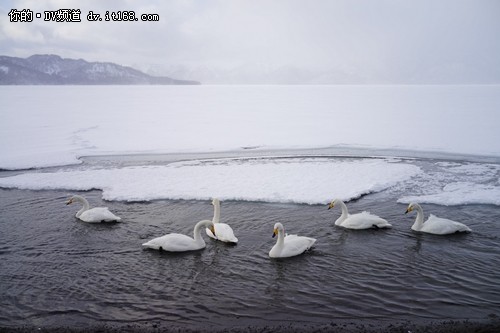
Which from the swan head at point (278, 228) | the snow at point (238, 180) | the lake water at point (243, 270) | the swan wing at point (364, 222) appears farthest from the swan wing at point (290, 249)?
the snow at point (238, 180)

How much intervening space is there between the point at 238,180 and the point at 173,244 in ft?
21.6

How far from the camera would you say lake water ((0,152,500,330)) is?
6598 mm

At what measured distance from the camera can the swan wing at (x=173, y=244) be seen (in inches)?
353

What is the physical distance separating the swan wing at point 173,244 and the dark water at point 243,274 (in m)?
0.19

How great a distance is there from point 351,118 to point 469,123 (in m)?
9.45

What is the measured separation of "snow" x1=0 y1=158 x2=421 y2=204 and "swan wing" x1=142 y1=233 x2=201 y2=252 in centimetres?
405

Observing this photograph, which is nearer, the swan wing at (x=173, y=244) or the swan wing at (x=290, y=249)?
the swan wing at (x=290, y=249)

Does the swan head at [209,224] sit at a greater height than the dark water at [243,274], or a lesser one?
greater

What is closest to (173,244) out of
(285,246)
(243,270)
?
(243,270)

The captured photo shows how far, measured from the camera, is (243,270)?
8.10 m

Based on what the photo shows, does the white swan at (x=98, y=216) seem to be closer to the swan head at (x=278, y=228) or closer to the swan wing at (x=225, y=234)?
the swan wing at (x=225, y=234)

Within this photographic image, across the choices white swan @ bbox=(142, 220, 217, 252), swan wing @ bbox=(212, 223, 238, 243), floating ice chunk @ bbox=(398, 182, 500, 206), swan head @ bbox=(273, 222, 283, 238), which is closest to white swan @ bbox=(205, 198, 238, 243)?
swan wing @ bbox=(212, 223, 238, 243)

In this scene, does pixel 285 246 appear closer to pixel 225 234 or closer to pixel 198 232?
pixel 225 234

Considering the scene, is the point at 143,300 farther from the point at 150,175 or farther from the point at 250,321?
the point at 150,175
